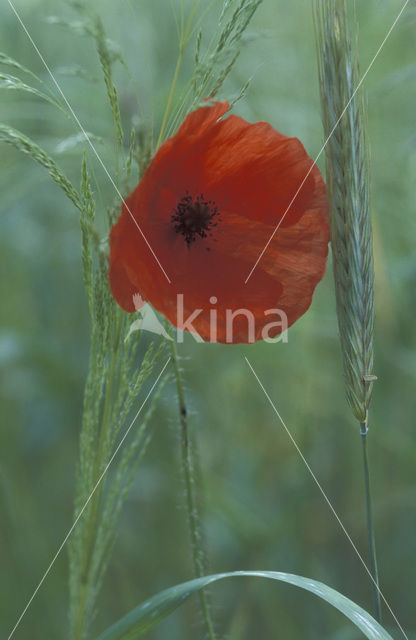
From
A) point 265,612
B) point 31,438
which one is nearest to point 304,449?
point 265,612

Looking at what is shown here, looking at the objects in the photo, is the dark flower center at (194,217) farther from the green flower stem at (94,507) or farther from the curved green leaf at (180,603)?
the curved green leaf at (180,603)

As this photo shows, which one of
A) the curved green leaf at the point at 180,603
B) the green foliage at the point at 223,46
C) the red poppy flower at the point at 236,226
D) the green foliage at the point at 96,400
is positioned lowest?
the curved green leaf at the point at 180,603

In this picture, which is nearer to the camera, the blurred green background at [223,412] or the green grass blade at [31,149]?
the green grass blade at [31,149]

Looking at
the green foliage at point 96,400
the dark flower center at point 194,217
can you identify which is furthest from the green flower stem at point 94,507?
the dark flower center at point 194,217

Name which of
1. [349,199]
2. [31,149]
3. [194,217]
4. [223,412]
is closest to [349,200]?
[349,199]

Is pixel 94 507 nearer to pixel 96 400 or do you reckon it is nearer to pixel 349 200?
pixel 96 400

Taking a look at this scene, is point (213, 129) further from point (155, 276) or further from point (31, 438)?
point (31, 438)

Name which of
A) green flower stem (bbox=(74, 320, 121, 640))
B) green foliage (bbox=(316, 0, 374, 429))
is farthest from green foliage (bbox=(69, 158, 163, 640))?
green foliage (bbox=(316, 0, 374, 429))
